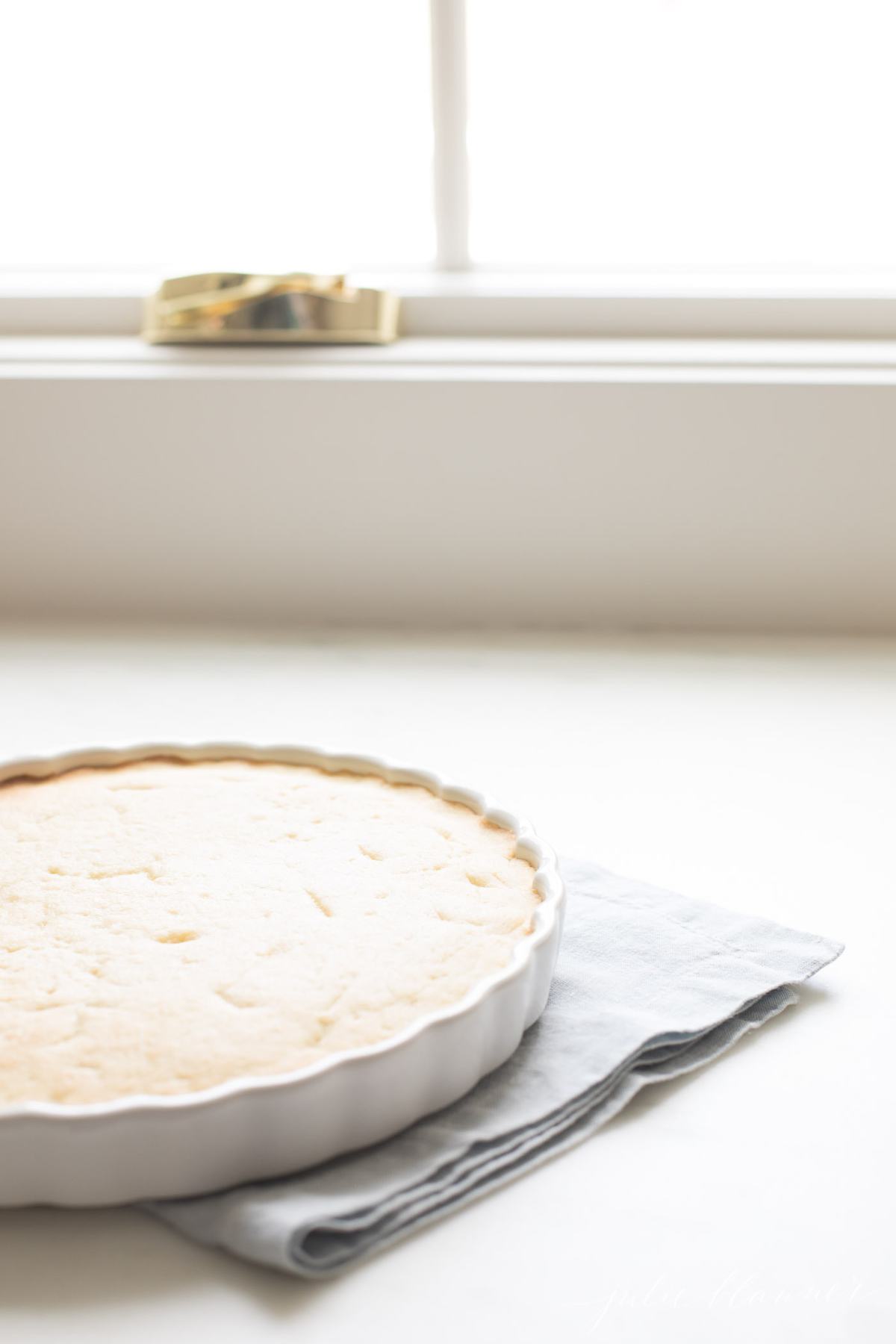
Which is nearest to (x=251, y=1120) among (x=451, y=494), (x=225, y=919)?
(x=225, y=919)

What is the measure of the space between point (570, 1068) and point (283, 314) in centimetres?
89

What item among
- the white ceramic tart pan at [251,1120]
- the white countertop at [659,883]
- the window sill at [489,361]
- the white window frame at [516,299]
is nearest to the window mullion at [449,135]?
the white window frame at [516,299]

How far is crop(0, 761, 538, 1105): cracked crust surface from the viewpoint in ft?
1.85

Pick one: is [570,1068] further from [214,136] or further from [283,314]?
[214,136]

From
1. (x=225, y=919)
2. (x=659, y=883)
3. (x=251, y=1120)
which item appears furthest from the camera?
(x=659, y=883)

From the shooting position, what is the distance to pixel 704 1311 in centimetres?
50

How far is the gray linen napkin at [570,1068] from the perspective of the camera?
0.53 metres

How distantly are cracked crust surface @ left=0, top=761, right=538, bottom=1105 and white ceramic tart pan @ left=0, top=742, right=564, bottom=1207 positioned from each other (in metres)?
0.02

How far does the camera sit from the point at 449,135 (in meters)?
1.37

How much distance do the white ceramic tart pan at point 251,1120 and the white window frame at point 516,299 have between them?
89 cm

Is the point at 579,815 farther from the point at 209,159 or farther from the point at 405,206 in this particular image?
the point at 209,159

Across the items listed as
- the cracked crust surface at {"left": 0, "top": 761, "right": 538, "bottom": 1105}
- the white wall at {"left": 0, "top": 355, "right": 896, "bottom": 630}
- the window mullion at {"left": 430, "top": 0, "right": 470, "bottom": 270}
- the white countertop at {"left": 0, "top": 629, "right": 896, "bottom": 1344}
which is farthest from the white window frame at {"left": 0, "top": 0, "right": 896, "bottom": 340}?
the cracked crust surface at {"left": 0, "top": 761, "right": 538, "bottom": 1105}

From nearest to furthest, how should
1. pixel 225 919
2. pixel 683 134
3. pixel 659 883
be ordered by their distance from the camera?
pixel 225 919 < pixel 659 883 < pixel 683 134

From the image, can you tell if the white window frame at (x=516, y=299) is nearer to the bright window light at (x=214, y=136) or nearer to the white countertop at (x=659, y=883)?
the bright window light at (x=214, y=136)
